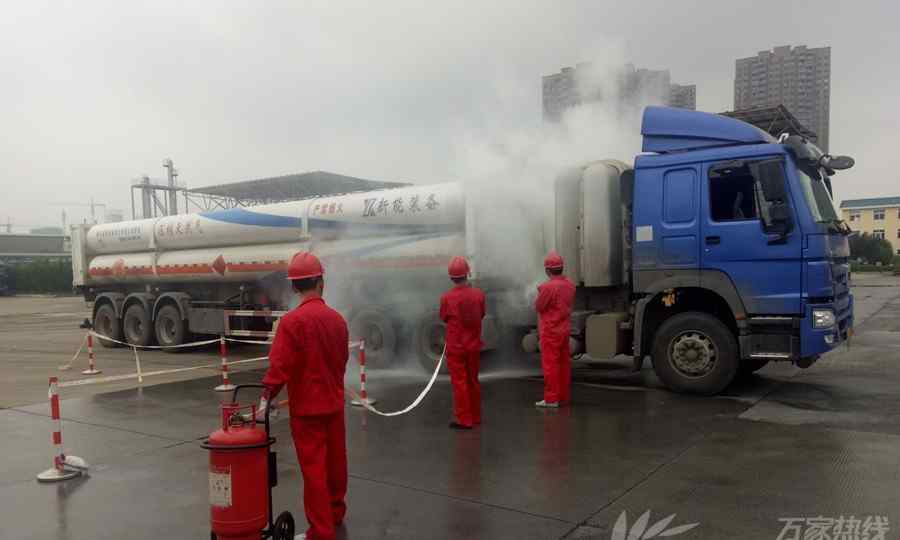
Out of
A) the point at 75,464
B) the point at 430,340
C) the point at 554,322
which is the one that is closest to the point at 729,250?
the point at 554,322

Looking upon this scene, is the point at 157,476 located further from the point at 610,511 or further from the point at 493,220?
the point at 493,220

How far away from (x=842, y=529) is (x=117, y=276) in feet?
49.0

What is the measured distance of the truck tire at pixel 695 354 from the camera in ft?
24.1

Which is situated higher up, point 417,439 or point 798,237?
point 798,237

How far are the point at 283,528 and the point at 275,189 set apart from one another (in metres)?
33.9

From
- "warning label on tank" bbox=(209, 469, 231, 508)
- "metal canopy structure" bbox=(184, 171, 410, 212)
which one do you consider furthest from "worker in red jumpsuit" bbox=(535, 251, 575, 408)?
"metal canopy structure" bbox=(184, 171, 410, 212)

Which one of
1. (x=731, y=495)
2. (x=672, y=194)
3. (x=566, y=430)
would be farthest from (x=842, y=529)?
(x=672, y=194)

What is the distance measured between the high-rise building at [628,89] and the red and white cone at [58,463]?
6974mm

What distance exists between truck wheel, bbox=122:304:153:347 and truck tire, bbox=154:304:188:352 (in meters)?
0.20

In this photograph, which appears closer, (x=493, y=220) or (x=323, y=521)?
(x=323, y=521)

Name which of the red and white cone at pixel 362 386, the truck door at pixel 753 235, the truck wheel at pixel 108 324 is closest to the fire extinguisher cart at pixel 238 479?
the red and white cone at pixel 362 386

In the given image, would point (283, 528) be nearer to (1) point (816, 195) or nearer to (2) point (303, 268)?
(2) point (303, 268)

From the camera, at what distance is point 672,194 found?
7562mm

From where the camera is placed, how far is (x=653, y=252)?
7.68 meters
